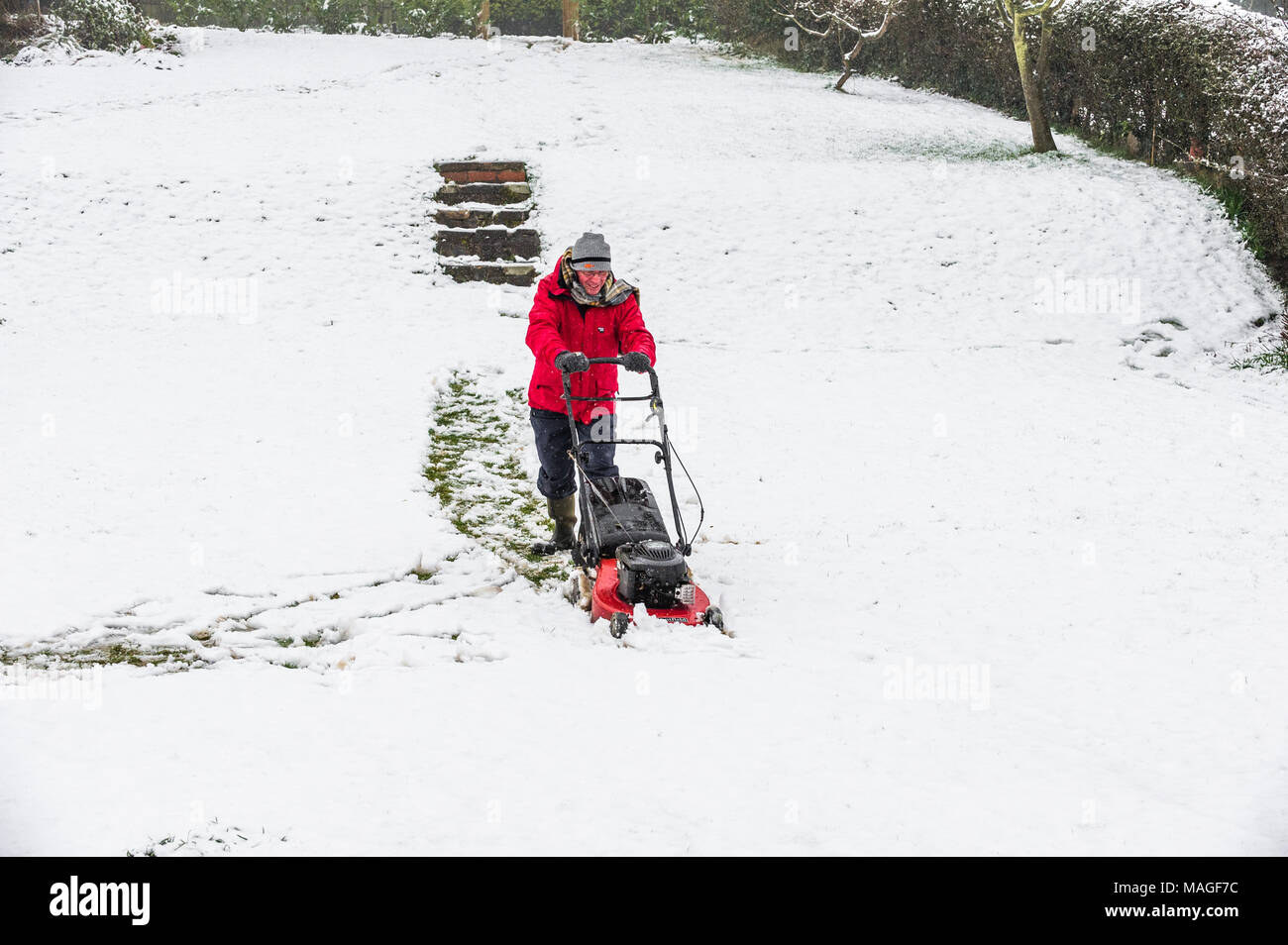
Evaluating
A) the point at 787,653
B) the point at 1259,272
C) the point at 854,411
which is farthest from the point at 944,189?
the point at 787,653

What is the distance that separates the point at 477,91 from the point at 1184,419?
14179 millimetres

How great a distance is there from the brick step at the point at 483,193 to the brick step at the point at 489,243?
2.93ft

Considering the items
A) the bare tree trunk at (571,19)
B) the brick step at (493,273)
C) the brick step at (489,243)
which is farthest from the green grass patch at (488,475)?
the bare tree trunk at (571,19)

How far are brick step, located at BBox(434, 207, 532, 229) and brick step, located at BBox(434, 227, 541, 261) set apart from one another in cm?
23

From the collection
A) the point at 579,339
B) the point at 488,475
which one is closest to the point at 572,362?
the point at 579,339

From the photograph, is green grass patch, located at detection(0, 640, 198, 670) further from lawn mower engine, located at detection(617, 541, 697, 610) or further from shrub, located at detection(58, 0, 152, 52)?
shrub, located at detection(58, 0, 152, 52)

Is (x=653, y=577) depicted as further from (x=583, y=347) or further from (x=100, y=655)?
(x=100, y=655)

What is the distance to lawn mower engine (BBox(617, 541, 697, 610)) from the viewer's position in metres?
5.09

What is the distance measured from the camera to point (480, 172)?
14.6 m

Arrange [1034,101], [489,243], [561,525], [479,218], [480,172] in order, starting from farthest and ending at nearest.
Result: [1034,101], [480,172], [479,218], [489,243], [561,525]

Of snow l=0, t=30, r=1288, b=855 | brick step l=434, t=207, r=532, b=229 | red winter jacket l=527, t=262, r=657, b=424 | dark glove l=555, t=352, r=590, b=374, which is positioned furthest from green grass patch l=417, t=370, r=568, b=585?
brick step l=434, t=207, r=532, b=229

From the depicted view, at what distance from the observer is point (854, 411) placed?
9914 millimetres

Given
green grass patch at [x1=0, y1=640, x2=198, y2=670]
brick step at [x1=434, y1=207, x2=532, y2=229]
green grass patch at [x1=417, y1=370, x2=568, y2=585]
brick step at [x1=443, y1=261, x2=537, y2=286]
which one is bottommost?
green grass patch at [x1=0, y1=640, x2=198, y2=670]

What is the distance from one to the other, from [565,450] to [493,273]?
7189 mm
